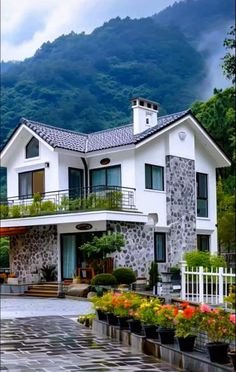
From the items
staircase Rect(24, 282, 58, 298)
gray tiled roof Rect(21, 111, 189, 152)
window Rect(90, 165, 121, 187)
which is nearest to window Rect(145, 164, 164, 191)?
window Rect(90, 165, 121, 187)

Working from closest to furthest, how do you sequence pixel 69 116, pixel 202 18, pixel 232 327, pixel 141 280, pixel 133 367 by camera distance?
pixel 202 18, pixel 232 327, pixel 133 367, pixel 141 280, pixel 69 116

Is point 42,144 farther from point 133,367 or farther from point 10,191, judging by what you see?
point 133,367

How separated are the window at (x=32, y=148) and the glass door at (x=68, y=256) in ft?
13.8

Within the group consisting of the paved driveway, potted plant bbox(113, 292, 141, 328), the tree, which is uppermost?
the tree

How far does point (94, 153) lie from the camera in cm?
2358

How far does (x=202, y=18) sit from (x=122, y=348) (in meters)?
6.80

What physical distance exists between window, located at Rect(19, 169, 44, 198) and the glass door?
263 centimetres

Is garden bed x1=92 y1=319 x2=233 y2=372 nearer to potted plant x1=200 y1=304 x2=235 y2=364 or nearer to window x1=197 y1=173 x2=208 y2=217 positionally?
potted plant x1=200 y1=304 x2=235 y2=364

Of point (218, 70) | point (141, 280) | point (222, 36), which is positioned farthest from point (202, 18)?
point (141, 280)

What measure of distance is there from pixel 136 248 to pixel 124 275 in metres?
2.40

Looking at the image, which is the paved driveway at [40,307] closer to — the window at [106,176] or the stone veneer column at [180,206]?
the window at [106,176]

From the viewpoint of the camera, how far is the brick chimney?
79.0 feet

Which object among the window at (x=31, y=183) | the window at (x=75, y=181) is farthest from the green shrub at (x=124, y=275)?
the window at (x=31, y=183)

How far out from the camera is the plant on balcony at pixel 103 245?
20000 mm
